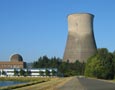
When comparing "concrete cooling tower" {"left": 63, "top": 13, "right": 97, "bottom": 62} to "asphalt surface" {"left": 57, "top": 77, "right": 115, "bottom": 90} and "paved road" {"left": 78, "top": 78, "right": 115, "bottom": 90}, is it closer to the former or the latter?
"paved road" {"left": 78, "top": 78, "right": 115, "bottom": 90}

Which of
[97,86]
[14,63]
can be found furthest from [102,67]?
[14,63]

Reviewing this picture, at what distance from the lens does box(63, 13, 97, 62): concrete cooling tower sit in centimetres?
7369

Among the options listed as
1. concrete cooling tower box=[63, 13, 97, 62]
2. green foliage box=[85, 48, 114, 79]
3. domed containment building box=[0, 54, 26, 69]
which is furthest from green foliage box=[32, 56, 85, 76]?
green foliage box=[85, 48, 114, 79]

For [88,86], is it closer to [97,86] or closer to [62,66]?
[97,86]

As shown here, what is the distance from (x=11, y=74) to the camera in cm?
10806

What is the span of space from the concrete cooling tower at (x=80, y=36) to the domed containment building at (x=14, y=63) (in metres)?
45.5

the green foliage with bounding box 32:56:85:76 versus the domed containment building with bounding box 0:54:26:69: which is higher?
the domed containment building with bounding box 0:54:26:69

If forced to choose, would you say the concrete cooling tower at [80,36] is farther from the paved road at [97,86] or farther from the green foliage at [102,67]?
the paved road at [97,86]

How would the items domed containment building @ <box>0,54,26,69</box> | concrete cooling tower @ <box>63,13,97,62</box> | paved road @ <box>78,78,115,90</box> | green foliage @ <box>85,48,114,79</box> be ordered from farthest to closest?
domed containment building @ <box>0,54,26,69</box> < concrete cooling tower @ <box>63,13,97,62</box> < green foliage @ <box>85,48,114,79</box> < paved road @ <box>78,78,115,90</box>

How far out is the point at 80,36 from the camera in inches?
3007

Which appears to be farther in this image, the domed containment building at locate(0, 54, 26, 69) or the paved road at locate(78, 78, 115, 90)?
the domed containment building at locate(0, 54, 26, 69)

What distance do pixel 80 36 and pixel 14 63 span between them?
52670 millimetres

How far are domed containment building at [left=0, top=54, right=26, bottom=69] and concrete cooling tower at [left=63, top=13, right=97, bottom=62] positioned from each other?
149ft

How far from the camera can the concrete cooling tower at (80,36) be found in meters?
73.7
